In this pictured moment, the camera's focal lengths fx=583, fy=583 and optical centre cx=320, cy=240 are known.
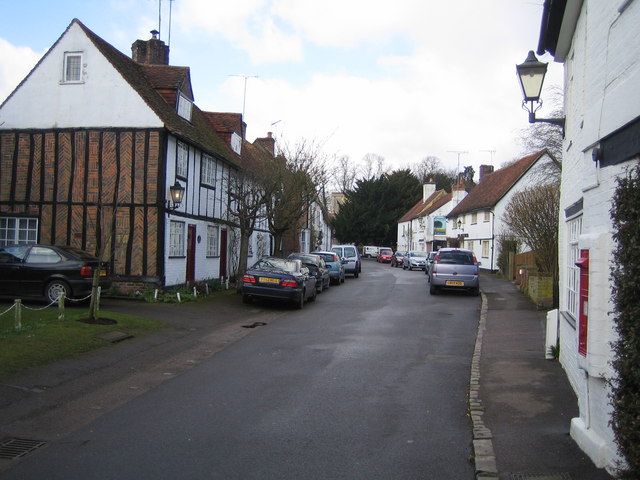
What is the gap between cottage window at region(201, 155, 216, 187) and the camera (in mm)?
21781

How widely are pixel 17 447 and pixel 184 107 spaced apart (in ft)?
58.5

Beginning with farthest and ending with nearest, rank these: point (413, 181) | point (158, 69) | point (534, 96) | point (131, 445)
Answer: point (413, 181)
point (158, 69)
point (534, 96)
point (131, 445)

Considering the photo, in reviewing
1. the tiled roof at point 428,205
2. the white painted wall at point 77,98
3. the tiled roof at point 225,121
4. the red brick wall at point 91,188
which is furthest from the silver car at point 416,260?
the white painted wall at point 77,98

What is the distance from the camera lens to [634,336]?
12.8ft

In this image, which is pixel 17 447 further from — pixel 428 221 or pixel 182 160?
pixel 428 221

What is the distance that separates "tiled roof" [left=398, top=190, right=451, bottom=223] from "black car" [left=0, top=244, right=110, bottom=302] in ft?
160

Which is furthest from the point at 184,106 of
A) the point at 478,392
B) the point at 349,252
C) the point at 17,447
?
the point at 17,447

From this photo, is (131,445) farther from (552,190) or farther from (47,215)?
(552,190)

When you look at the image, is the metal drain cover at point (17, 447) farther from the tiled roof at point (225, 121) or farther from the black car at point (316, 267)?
the tiled roof at point (225, 121)

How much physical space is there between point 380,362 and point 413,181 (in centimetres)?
7009

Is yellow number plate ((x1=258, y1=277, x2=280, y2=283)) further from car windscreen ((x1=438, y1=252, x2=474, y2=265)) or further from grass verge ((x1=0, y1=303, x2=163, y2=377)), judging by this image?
car windscreen ((x1=438, y1=252, x2=474, y2=265))

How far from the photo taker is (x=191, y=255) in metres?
21.1

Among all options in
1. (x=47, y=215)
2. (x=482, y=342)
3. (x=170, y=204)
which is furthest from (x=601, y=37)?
(x=47, y=215)

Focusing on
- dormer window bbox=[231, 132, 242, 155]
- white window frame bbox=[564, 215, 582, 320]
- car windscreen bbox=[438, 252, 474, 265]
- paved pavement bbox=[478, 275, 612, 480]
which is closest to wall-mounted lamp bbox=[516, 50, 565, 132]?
white window frame bbox=[564, 215, 582, 320]
